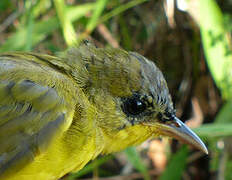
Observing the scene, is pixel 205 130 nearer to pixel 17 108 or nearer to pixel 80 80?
pixel 80 80

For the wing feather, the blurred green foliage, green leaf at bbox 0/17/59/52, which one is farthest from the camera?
green leaf at bbox 0/17/59/52

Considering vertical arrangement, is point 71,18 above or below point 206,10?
above

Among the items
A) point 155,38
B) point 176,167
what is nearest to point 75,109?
point 176,167

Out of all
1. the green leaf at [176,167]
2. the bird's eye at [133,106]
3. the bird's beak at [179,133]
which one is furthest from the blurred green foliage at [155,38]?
the bird's eye at [133,106]

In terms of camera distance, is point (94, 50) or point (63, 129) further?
point (94, 50)

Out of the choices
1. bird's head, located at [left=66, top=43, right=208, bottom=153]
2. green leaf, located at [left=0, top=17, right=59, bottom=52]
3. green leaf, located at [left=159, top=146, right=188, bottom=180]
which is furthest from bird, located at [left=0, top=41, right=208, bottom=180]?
green leaf, located at [left=159, top=146, right=188, bottom=180]

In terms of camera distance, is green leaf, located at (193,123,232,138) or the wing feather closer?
the wing feather

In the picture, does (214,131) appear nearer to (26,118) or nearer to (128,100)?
(128,100)

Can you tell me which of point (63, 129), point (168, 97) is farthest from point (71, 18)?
point (63, 129)

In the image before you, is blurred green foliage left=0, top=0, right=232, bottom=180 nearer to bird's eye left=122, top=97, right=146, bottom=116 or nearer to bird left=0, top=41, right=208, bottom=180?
bird left=0, top=41, right=208, bottom=180
